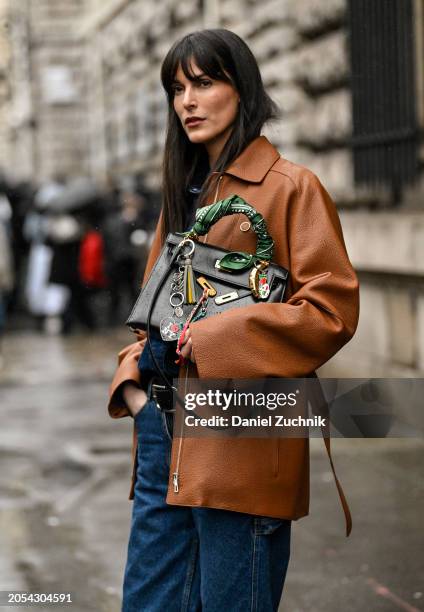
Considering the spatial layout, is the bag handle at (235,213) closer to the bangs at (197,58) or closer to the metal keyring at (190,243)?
the metal keyring at (190,243)

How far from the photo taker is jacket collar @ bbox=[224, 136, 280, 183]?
2.70 m

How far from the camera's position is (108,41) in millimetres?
21562

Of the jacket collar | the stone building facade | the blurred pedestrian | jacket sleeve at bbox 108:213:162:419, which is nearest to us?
the jacket collar

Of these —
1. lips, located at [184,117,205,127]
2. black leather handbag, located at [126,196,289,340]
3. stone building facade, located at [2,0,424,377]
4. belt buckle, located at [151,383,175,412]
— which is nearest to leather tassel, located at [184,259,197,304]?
black leather handbag, located at [126,196,289,340]

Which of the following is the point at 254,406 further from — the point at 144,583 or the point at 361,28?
the point at 361,28

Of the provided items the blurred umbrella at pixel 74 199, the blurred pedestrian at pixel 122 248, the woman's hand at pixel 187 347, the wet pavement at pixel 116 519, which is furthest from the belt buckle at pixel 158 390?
the blurred umbrella at pixel 74 199

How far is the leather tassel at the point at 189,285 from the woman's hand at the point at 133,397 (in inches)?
15.2

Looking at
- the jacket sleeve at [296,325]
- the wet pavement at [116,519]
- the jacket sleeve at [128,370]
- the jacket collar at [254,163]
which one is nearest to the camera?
the jacket sleeve at [296,325]

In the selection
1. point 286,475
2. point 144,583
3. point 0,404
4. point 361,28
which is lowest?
point 0,404

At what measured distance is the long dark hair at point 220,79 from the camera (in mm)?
2705

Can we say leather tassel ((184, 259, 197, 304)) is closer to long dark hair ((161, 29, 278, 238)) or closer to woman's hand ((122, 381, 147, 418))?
long dark hair ((161, 29, 278, 238))

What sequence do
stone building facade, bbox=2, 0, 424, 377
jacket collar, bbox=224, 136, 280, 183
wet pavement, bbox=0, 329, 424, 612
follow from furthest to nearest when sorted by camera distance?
stone building facade, bbox=2, 0, 424, 377
wet pavement, bbox=0, 329, 424, 612
jacket collar, bbox=224, 136, 280, 183

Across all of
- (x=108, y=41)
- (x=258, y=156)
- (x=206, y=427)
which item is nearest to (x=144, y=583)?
(x=206, y=427)

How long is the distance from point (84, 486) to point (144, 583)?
10.4ft
